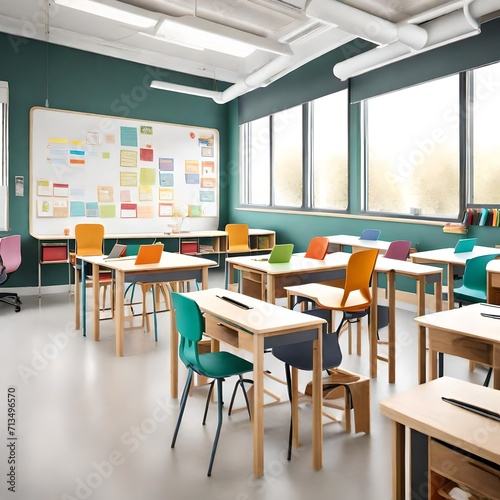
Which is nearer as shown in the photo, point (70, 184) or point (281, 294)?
point (281, 294)

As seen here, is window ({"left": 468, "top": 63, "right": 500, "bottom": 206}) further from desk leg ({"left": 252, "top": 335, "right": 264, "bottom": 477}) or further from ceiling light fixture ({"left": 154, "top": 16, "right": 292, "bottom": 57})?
desk leg ({"left": 252, "top": 335, "right": 264, "bottom": 477})

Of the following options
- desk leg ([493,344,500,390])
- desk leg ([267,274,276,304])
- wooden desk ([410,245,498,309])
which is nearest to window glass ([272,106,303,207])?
wooden desk ([410,245,498,309])

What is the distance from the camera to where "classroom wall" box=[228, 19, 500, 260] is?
5.35 m

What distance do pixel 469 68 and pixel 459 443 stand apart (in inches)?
199

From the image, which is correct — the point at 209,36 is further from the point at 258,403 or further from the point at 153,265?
the point at 258,403

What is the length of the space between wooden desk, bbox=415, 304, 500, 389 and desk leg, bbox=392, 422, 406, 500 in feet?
2.14

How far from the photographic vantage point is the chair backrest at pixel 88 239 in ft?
21.3

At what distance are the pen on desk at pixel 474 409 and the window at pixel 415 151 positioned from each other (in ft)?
15.1

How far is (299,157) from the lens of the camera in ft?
26.6

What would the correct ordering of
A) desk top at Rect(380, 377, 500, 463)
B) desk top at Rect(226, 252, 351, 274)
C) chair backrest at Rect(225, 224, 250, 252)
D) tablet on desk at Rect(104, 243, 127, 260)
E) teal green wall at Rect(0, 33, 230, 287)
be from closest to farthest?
desk top at Rect(380, 377, 500, 463)
desk top at Rect(226, 252, 351, 274)
tablet on desk at Rect(104, 243, 127, 260)
teal green wall at Rect(0, 33, 230, 287)
chair backrest at Rect(225, 224, 250, 252)

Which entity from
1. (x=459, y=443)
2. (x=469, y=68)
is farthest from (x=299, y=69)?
(x=459, y=443)

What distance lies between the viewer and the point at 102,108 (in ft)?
25.5

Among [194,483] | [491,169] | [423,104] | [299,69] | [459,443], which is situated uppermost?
[299,69]

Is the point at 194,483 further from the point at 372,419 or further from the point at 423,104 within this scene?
the point at 423,104
